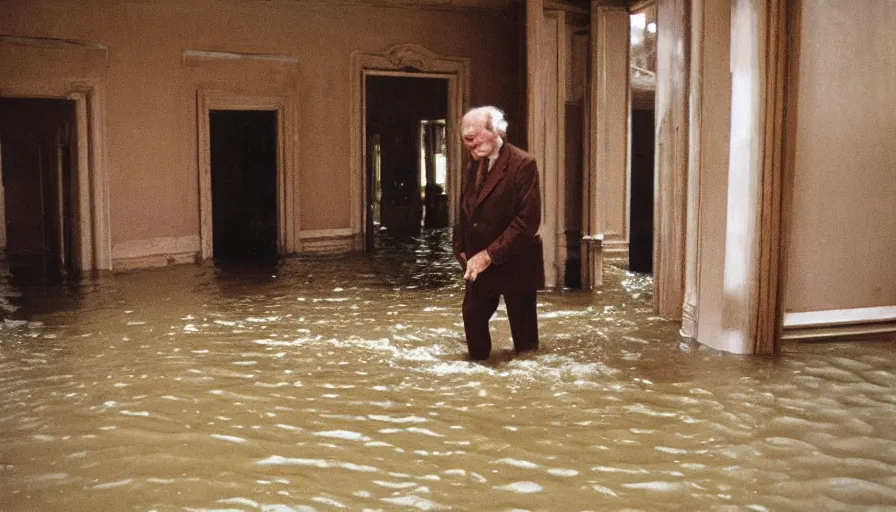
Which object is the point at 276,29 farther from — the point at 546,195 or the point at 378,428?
the point at 378,428

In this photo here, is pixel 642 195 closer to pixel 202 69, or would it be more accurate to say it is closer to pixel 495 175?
pixel 202 69

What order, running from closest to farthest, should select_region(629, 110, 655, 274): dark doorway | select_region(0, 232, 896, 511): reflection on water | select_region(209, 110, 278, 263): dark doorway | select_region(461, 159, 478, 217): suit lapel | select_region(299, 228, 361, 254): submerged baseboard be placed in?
select_region(0, 232, 896, 511): reflection on water
select_region(461, 159, 478, 217): suit lapel
select_region(629, 110, 655, 274): dark doorway
select_region(299, 228, 361, 254): submerged baseboard
select_region(209, 110, 278, 263): dark doorway

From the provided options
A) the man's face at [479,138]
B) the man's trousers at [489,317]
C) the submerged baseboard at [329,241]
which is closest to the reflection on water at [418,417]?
the man's trousers at [489,317]

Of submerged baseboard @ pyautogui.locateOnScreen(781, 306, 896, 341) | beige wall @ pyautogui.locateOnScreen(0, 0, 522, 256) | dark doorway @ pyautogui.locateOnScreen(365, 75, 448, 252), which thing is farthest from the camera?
dark doorway @ pyautogui.locateOnScreen(365, 75, 448, 252)

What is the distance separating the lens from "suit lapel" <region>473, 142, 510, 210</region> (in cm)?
541

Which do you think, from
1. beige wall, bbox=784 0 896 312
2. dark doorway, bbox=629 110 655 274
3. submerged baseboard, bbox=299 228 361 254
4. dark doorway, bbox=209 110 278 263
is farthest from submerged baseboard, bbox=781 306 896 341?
dark doorway, bbox=209 110 278 263

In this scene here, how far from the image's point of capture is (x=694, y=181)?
20.3 feet

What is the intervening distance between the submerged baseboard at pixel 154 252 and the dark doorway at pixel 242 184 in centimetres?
115

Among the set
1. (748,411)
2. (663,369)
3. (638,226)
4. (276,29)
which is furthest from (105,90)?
(748,411)

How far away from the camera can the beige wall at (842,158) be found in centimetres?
593

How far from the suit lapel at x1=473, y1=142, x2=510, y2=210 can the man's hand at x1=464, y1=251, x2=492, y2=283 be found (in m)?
0.35

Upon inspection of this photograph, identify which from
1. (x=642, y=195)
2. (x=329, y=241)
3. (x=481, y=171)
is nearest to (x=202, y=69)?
(x=329, y=241)

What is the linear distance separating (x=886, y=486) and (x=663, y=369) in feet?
6.70

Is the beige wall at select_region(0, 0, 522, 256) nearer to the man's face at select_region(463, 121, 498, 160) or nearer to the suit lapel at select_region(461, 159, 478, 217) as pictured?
the suit lapel at select_region(461, 159, 478, 217)
